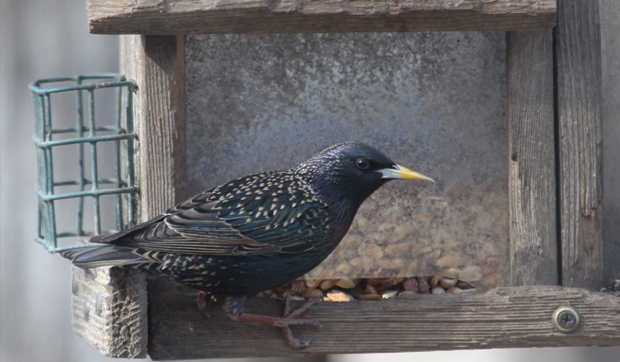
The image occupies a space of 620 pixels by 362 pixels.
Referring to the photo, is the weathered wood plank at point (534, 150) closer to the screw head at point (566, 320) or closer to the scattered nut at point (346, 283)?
the screw head at point (566, 320)

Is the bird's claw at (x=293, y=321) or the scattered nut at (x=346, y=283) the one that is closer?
the bird's claw at (x=293, y=321)

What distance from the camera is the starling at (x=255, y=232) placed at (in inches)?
102

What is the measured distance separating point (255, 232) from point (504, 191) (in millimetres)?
987

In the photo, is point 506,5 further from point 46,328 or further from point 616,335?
point 46,328

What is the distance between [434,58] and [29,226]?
8.18 feet

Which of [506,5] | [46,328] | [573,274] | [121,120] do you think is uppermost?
[506,5]

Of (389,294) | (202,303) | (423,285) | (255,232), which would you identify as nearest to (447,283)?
(423,285)

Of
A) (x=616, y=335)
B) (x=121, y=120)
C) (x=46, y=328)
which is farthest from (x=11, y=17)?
(x=616, y=335)

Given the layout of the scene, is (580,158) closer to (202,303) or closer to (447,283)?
(447,283)

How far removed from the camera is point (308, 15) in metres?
2.57

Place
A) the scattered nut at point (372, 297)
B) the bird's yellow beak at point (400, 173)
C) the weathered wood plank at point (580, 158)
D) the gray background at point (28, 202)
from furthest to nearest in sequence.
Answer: the gray background at point (28, 202) < the scattered nut at point (372, 297) < the weathered wood plank at point (580, 158) < the bird's yellow beak at point (400, 173)

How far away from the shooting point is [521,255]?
2873 mm

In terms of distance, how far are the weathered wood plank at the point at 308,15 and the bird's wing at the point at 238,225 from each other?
1.85ft

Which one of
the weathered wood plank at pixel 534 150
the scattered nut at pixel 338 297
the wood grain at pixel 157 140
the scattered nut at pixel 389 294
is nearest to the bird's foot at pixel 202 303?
the wood grain at pixel 157 140
